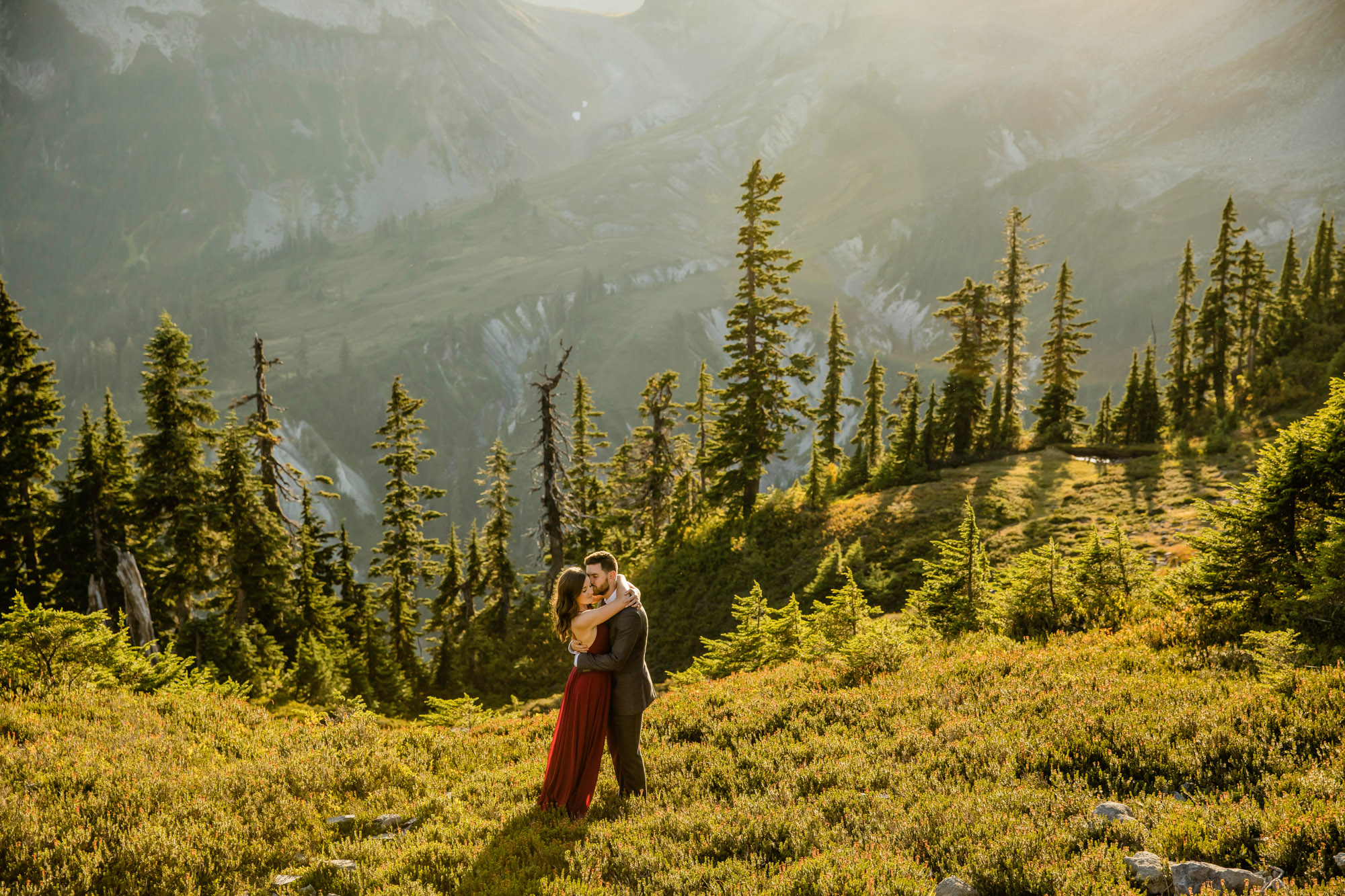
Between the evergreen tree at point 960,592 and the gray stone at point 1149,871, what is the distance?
28.3 ft

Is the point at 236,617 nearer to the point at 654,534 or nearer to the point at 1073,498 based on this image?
the point at 654,534

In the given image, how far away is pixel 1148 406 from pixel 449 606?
52.1 m

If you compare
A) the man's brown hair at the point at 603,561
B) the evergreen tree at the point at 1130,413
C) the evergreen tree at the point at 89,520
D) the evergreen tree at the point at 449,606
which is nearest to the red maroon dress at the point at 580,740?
A: the man's brown hair at the point at 603,561

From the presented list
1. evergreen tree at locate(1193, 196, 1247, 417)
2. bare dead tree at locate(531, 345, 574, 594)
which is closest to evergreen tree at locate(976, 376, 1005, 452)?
evergreen tree at locate(1193, 196, 1247, 417)

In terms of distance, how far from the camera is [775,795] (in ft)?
23.5

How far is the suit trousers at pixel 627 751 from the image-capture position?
24.2ft

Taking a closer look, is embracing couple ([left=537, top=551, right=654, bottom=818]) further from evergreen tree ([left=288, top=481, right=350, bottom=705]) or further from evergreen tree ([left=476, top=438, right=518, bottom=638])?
evergreen tree ([left=476, top=438, right=518, bottom=638])

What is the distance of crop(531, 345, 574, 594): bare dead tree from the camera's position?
29.1 meters

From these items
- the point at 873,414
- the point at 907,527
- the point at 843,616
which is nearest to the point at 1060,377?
the point at 873,414

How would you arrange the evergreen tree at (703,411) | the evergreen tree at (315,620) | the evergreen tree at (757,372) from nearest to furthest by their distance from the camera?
the evergreen tree at (315,620)
the evergreen tree at (757,372)
the evergreen tree at (703,411)

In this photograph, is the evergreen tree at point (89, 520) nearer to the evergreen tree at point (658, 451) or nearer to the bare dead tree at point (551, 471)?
the bare dead tree at point (551, 471)

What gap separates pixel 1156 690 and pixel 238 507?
26460 millimetres

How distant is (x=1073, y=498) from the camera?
27250 millimetres

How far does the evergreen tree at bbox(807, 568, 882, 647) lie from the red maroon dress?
7.28 meters
